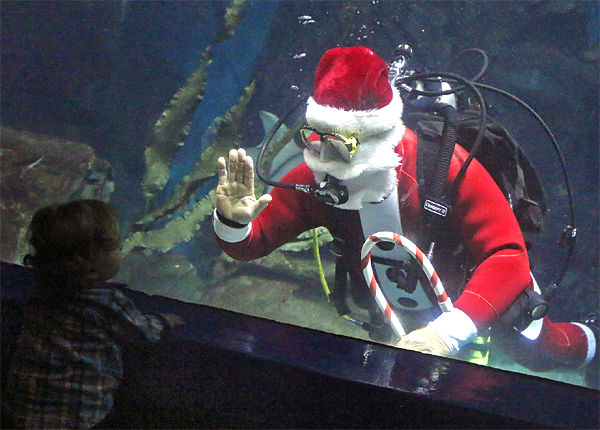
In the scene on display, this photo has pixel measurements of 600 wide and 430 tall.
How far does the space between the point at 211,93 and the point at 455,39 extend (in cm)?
293

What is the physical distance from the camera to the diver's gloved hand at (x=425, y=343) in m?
1.22

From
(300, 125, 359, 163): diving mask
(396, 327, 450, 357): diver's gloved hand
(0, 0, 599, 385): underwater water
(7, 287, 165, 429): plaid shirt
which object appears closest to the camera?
(7, 287, 165, 429): plaid shirt

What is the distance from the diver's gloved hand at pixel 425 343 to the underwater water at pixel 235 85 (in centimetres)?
226

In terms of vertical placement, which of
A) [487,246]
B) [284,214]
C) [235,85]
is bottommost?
[235,85]

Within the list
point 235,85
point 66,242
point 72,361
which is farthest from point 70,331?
point 235,85

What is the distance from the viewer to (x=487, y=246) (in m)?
1.55

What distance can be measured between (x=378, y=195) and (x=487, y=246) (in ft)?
1.55

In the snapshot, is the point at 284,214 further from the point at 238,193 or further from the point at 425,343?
the point at 425,343

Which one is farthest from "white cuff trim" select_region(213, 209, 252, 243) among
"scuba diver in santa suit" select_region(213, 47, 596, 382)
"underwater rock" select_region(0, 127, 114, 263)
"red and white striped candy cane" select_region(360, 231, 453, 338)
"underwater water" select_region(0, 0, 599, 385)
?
"underwater rock" select_region(0, 127, 114, 263)

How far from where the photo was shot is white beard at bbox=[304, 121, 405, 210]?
1.46 metres

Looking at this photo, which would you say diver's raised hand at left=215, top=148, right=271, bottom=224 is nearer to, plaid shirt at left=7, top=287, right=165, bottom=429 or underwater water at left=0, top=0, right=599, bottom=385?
plaid shirt at left=7, top=287, right=165, bottom=429

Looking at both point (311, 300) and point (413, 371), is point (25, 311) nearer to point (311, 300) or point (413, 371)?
point (413, 371)

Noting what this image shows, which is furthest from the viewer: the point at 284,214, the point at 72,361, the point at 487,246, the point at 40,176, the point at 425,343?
the point at 40,176

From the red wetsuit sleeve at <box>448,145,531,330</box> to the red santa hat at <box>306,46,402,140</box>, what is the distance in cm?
40
